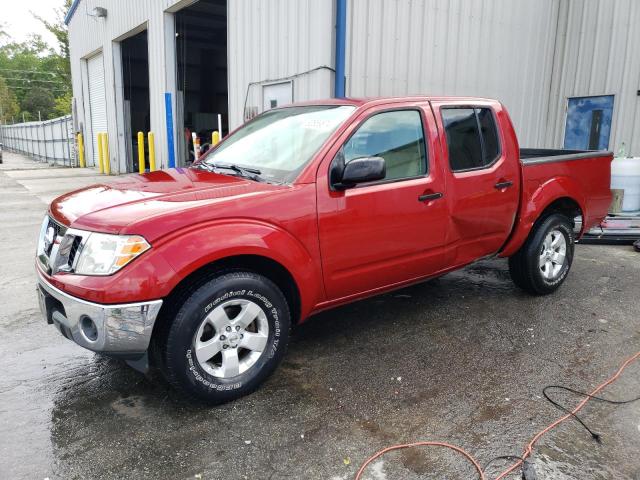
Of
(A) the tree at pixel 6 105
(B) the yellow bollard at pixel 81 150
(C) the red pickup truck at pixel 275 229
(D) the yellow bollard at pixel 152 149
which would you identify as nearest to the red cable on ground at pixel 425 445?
(C) the red pickup truck at pixel 275 229

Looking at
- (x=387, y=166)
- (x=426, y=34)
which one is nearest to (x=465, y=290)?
(x=387, y=166)

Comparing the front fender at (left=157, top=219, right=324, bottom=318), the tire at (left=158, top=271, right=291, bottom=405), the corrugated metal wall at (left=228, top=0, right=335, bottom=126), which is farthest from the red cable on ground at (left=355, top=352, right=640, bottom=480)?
the corrugated metal wall at (left=228, top=0, right=335, bottom=126)

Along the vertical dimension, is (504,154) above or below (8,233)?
above

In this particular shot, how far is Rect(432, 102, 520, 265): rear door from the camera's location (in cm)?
400

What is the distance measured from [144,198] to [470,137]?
8.56 ft

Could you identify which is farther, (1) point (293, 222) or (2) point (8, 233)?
(2) point (8, 233)

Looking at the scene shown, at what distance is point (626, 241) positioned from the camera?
23.6 feet

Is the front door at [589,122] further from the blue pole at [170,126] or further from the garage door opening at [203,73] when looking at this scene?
the garage door opening at [203,73]

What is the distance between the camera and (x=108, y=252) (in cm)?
270

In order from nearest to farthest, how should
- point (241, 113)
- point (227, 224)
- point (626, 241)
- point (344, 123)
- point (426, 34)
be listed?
point (227, 224)
point (344, 123)
point (626, 241)
point (426, 34)
point (241, 113)

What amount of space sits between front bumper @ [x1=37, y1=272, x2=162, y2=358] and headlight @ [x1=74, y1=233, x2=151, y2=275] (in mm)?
180

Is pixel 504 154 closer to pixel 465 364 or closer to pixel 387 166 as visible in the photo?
pixel 387 166

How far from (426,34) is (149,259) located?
25.8 feet

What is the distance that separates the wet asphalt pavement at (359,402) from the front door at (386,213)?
60cm
